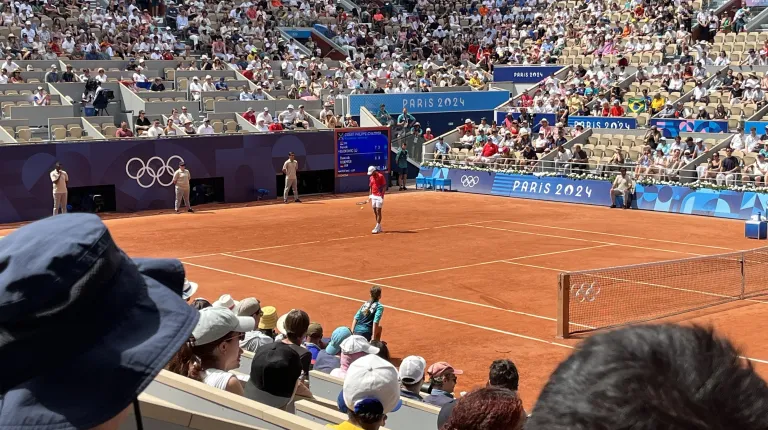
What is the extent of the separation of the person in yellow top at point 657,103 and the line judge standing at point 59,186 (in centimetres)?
2103

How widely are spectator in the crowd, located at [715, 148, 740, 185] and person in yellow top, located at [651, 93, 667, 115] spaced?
23.3 ft

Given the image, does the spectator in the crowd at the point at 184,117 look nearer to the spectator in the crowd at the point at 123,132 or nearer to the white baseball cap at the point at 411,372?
the spectator in the crowd at the point at 123,132

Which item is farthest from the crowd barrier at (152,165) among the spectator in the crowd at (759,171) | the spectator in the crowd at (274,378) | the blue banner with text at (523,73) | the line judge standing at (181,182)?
the spectator in the crowd at (274,378)

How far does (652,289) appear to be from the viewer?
17.8m

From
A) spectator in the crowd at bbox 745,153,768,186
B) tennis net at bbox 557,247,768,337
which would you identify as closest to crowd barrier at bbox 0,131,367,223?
→ spectator in the crowd at bbox 745,153,768,186

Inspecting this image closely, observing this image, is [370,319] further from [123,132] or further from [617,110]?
[617,110]

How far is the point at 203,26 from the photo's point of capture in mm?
42719

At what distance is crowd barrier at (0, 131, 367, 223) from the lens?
29016 millimetres

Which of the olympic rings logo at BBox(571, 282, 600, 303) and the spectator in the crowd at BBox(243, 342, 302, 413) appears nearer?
the spectator in the crowd at BBox(243, 342, 302, 413)

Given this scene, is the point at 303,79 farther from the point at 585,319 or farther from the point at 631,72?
the point at 585,319

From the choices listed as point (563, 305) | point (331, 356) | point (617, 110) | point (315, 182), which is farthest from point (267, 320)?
point (617, 110)

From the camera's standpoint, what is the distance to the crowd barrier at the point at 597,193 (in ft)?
94.5

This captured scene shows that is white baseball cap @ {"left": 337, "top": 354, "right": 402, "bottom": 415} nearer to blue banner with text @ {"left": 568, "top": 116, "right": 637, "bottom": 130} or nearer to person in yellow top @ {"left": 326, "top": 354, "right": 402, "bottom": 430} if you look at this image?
person in yellow top @ {"left": 326, "top": 354, "right": 402, "bottom": 430}

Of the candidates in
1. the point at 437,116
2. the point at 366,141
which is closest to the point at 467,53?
the point at 437,116
